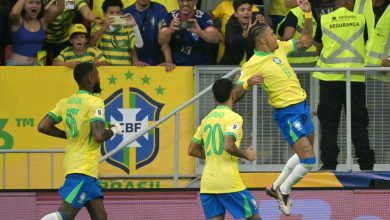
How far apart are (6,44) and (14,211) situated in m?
2.65

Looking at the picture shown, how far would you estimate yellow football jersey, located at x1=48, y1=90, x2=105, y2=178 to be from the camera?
14.6 meters

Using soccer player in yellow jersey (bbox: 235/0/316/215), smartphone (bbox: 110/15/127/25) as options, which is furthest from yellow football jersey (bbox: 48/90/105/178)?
smartphone (bbox: 110/15/127/25)

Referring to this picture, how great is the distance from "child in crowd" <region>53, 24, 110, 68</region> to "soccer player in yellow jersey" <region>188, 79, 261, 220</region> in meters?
4.11

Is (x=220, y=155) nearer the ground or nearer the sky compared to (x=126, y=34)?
nearer the ground

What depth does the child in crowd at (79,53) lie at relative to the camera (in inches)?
714

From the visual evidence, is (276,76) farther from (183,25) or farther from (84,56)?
(84,56)

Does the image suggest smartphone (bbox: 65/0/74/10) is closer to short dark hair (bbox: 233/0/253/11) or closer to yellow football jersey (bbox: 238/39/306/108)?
short dark hair (bbox: 233/0/253/11)

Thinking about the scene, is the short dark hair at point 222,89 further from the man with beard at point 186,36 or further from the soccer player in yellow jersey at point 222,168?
the man with beard at point 186,36

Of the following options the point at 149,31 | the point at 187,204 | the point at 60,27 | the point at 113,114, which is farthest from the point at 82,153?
the point at 60,27

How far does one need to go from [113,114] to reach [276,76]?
336 cm

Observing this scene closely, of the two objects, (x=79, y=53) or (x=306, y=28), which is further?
(x=79, y=53)

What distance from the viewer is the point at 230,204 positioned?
14305 mm

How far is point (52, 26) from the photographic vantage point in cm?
1867

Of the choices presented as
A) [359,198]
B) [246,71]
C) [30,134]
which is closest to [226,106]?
[246,71]
